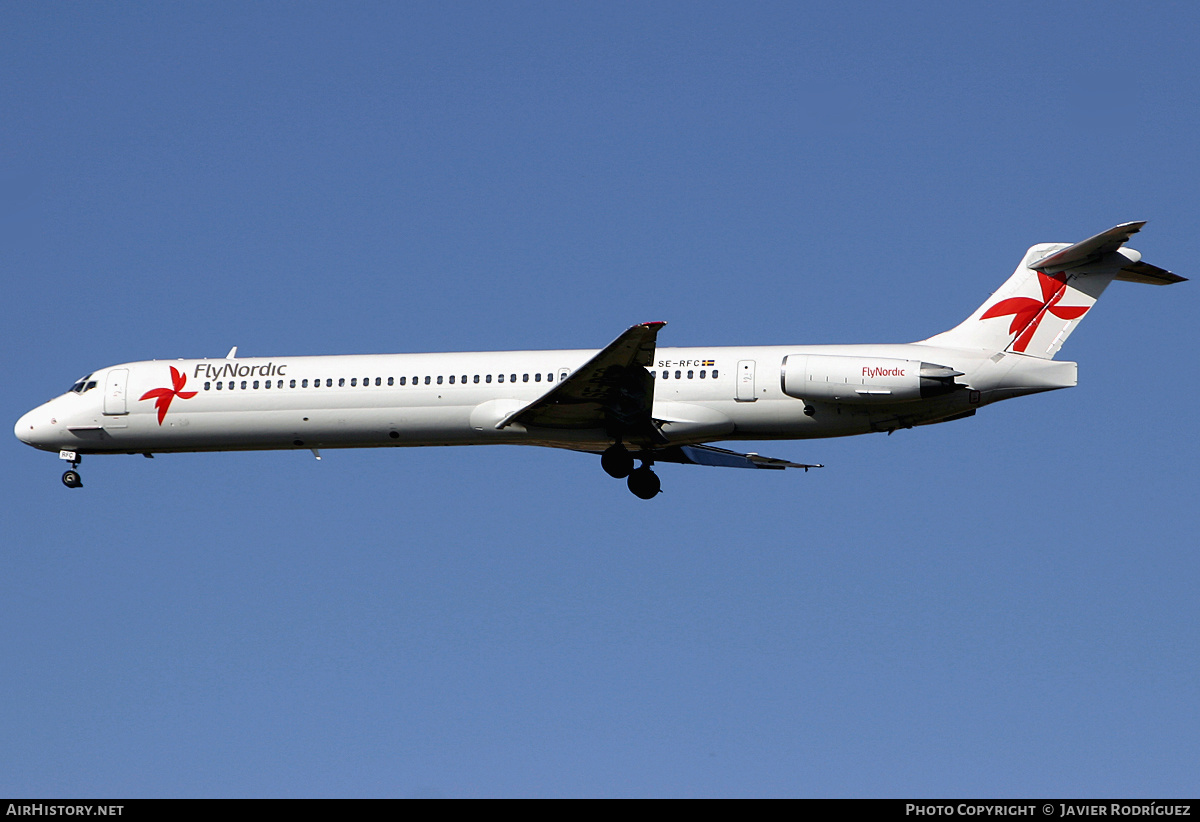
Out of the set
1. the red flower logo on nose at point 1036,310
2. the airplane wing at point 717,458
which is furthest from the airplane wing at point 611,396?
the red flower logo on nose at point 1036,310

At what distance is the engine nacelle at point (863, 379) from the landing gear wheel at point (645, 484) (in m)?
3.80

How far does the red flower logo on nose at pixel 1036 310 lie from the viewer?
2583cm

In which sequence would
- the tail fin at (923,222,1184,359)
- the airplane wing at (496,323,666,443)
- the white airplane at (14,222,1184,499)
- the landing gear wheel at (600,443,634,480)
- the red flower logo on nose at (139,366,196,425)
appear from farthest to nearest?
the red flower logo on nose at (139,366,196,425) → the landing gear wheel at (600,443,634,480) → the tail fin at (923,222,1184,359) → the white airplane at (14,222,1184,499) → the airplane wing at (496,323,666,443)

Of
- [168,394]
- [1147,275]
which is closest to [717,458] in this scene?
[1147,275]

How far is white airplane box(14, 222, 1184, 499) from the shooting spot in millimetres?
25203

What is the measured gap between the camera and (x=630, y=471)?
2747cm

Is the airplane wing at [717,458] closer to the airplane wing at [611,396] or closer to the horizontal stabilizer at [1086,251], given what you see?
the airplane wing at [611,396]

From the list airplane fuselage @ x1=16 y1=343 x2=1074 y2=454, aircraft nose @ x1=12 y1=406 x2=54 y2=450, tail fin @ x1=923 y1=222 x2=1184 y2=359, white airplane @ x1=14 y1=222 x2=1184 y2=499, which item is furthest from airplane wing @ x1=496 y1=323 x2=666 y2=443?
aircraft nose @ x1=12 y1=406 x2=54 y2=450

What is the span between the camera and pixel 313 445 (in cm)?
2838

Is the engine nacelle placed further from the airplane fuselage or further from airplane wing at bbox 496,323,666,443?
airplane wing at bbox 496,323,666,443

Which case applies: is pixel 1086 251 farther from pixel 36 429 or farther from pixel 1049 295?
pixel 36 429

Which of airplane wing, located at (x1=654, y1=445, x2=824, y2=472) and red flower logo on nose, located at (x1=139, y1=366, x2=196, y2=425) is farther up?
red flower logo on nose, located at (x1=139, y1=366, x2=196, y2=425)

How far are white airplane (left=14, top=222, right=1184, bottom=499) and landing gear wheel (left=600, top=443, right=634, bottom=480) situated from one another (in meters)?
0.03
